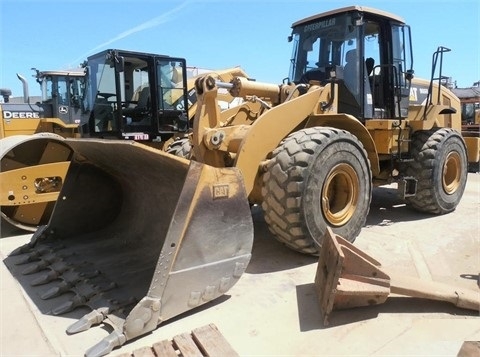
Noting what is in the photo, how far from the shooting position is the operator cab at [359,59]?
16.9 ft

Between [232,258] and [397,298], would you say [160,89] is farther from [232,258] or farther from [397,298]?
[397,298]

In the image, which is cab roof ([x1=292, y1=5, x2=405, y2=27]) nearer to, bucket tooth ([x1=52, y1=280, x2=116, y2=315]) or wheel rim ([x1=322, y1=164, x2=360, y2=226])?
wheel rim ([x1=322, y1=164, x2=360, y2=226])

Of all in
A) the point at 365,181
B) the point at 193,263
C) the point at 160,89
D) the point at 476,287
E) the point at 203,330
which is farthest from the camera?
the point at 160,89

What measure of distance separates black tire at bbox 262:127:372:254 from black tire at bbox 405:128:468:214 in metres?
1.91

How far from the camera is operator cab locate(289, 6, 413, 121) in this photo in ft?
16.9

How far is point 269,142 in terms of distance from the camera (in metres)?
3.95

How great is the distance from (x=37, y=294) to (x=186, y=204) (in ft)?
5.09

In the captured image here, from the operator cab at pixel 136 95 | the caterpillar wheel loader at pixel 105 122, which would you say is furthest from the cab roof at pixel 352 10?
the operator cab at pixel 136 95

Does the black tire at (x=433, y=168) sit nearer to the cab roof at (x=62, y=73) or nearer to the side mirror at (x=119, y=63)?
the side mirror at (x=119, y=63)

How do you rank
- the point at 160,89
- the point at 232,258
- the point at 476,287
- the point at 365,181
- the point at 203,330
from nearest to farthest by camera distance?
1. the point at 203,330
2. the point at 232,258
3. the point at 476,287
4. the point at 365,181
5. the point at 160,89

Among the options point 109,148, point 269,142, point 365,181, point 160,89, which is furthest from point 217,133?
point 160,89

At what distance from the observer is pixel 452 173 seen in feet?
21.2

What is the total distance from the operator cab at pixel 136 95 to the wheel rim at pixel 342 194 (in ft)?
13.7

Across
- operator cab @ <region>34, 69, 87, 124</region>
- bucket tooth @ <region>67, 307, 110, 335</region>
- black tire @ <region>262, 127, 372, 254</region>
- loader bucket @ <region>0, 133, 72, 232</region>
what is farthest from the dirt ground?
operator cab @ <region>34, 69, 87, 124</region>
